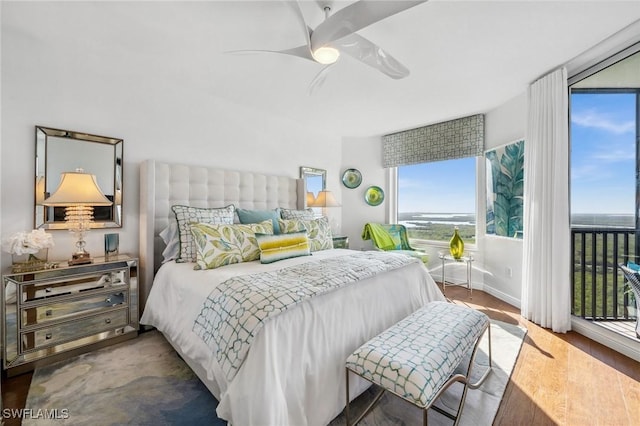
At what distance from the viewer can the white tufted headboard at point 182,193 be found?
256 cm

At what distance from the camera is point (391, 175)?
496 centimetres

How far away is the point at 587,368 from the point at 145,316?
3539mm

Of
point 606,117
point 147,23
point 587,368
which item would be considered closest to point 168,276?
point 147,23

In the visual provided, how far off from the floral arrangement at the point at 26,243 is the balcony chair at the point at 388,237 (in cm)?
377

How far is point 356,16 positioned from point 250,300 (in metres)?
1.62

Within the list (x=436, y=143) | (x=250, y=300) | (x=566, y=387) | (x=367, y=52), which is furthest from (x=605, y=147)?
(x=250, y=300)

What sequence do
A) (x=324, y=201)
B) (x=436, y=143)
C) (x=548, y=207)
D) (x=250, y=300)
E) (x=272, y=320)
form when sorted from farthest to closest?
(x=436, y=143), (x=324, y=201), (x=548, y=207), (x=250, y=300), (x=272, y=320)

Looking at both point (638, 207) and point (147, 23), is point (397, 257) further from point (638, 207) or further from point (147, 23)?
point (147, 23)

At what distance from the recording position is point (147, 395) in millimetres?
1679

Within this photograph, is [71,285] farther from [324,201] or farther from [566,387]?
[566,387]

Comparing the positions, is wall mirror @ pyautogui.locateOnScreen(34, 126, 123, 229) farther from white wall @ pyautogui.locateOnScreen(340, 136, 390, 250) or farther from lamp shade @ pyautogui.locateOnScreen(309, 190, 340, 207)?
white wall @ pyautogui.locateOnScreen(340, 136, 390, 250)

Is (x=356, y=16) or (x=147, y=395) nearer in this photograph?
(x=356, y=16)

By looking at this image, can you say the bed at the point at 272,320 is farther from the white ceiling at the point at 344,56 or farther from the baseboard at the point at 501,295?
the baseboard at the point at 501,295

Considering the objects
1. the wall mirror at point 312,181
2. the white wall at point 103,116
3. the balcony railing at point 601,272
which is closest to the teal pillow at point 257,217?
the white wall at point 103,116
